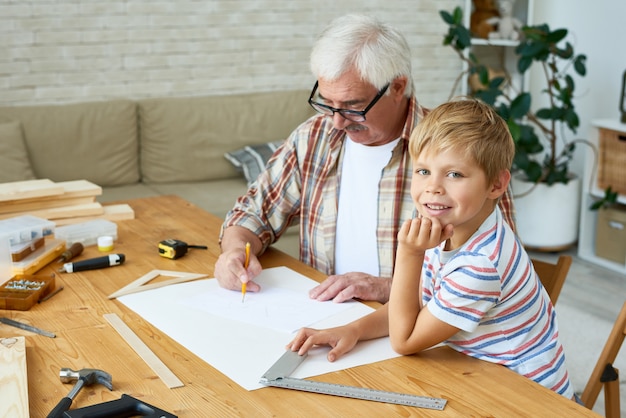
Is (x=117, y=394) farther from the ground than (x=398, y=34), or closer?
closer

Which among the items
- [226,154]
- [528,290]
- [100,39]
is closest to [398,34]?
[528,290]

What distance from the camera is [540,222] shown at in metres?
4.49

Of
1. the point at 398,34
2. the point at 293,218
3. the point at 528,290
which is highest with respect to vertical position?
the point at 398,34

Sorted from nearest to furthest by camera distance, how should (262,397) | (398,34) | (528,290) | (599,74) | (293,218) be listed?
(262,397), (528,290), (398,34), (293,218), (599,74)

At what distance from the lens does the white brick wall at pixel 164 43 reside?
13.4 ft

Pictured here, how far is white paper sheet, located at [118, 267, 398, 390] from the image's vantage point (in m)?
1.34

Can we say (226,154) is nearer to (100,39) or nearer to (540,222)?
(100,39)

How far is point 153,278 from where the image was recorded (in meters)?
1.83

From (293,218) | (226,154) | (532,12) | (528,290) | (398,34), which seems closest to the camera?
(528,290)

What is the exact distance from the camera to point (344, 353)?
1.39m

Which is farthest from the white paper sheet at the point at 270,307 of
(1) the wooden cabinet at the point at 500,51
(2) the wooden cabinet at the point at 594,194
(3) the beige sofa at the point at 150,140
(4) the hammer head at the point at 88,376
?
(1) the wooden cabinet at the point at 500,51

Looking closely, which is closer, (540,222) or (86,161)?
(86,161)

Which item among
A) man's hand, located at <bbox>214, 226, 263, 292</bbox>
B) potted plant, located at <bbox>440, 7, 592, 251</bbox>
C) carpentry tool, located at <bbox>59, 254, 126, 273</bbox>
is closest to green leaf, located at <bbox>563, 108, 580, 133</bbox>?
potted plant, located at <bbox>440, 7, 592, 251</bbox>

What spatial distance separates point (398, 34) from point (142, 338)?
990mm
